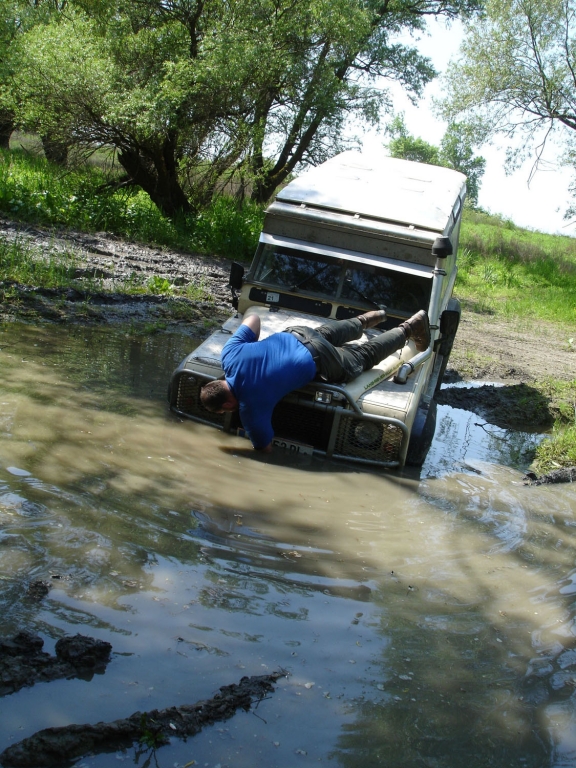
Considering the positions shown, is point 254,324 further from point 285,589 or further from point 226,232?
point 226,232

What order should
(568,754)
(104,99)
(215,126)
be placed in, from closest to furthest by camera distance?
(568,754), (104,99), (215,126)

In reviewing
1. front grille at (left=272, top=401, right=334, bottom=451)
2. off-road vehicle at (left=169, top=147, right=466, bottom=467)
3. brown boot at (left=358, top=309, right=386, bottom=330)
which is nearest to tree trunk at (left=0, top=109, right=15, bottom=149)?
off-road vehicle at (left=169, top=147, right=466, bottom=467)

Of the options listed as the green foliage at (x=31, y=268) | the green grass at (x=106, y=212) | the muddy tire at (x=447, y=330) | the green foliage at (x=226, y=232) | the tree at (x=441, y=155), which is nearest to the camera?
the muddy tire at (x=447, y=330)

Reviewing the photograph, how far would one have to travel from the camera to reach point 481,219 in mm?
35938

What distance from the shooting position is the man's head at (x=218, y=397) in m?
5.61

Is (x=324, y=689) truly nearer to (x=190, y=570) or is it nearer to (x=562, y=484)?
(x=190, y=570)

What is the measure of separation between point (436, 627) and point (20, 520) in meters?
2.27

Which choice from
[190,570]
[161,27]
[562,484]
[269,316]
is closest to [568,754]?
[190,570]

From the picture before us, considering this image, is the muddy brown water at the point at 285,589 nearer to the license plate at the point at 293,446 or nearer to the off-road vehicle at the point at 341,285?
the license plate at the point at 293,446

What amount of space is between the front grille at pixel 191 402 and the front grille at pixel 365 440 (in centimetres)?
103

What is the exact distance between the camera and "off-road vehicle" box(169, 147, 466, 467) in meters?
6.12

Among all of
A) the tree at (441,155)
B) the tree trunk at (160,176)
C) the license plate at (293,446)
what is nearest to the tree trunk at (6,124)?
the tree trunk at (160,176)

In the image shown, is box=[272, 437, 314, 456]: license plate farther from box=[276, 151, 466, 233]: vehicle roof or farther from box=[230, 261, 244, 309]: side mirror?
box=[276, 151, 466, 233]: vehicle roof

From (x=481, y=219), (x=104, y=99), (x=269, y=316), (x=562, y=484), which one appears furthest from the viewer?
(x=481, y=219)
